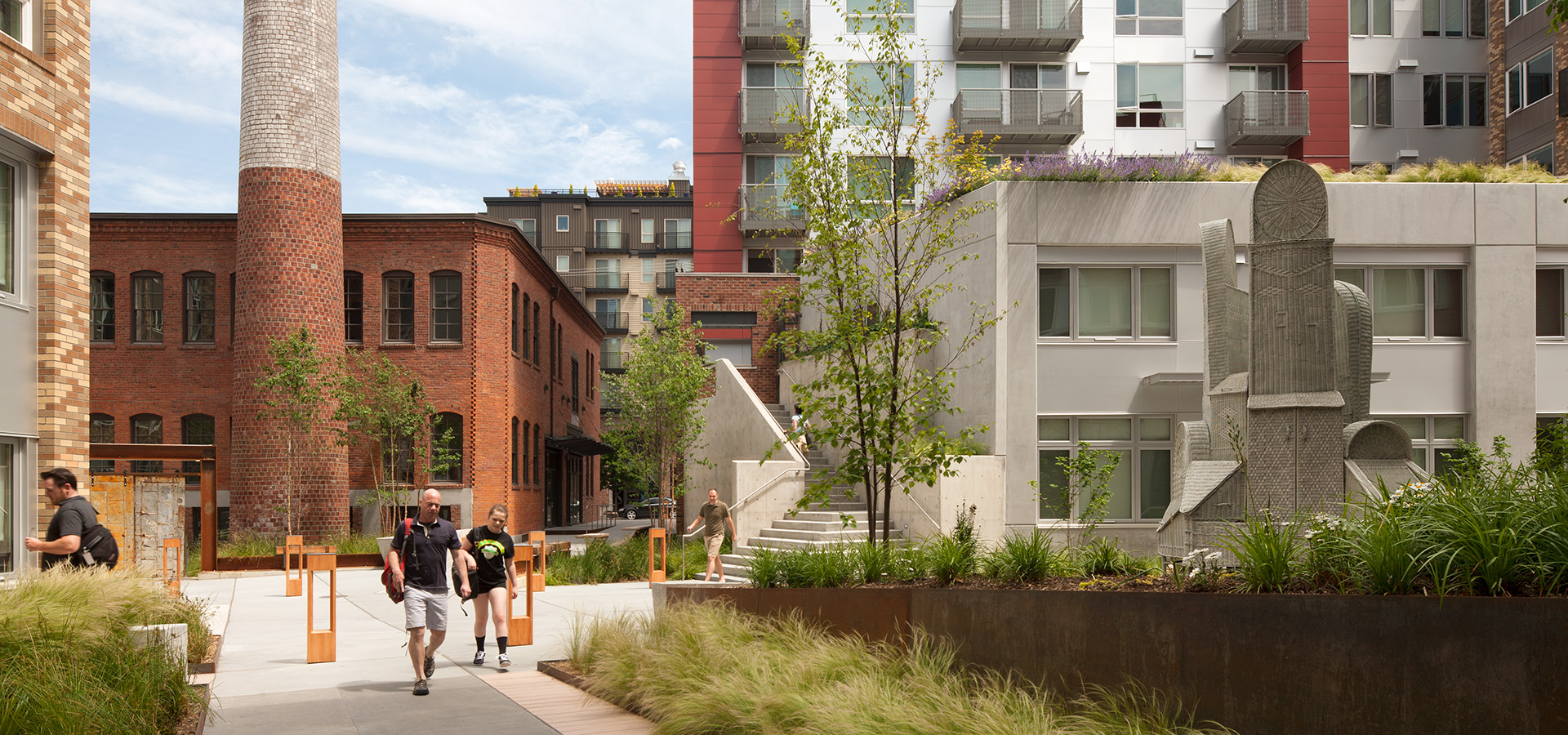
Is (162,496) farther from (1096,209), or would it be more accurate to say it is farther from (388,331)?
(1096,209)

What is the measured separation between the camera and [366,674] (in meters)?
11.5

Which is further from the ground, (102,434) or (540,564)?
(102,434)

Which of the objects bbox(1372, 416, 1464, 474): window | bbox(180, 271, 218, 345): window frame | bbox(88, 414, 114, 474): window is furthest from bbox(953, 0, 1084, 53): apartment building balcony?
bbox(88, 414, 114, 474): window

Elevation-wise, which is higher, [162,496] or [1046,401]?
[1046,401]

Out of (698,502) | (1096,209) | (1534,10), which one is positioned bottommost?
(698,502)

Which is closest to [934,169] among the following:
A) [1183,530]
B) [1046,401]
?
[1183,530]

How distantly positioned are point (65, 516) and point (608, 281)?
237ft

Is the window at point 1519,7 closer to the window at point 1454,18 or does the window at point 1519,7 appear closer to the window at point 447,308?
the window at point 1454,18

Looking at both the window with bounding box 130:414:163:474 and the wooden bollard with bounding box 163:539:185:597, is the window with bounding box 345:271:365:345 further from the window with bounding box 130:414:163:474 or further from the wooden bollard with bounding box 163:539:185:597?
the wooden bollard with bounding box 163:539:185:597

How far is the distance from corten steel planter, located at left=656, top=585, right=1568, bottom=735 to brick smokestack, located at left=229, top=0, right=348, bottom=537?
26.4 metres

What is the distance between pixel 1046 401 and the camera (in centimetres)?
2214

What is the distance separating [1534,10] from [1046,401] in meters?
23.8

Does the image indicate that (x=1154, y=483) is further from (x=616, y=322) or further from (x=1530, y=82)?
(x=616, y=322)

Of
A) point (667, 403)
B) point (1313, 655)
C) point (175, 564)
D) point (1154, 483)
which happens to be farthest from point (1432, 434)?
point (175, 564)
